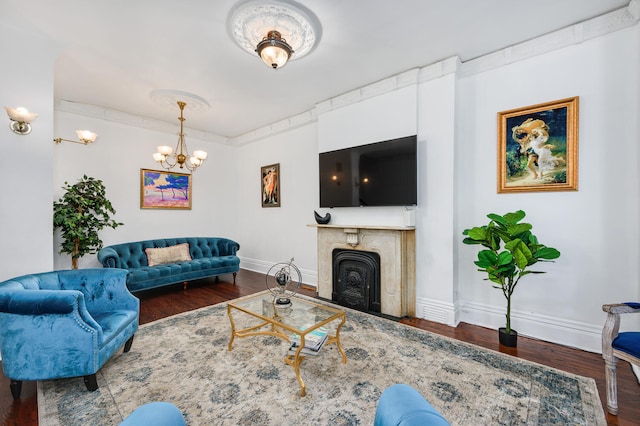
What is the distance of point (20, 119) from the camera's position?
2.48 m

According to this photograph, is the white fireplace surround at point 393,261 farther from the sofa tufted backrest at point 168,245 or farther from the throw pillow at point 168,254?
the throw pillow at point 168,254

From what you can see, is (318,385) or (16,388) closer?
(16,388)

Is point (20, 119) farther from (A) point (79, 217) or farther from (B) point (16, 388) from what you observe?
(B) point (16, 388)

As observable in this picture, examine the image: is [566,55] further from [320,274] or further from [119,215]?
[119,215]

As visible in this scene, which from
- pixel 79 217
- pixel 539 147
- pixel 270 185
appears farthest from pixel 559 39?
Result: pixel 79 217

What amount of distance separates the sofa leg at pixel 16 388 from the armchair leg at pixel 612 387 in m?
3.92

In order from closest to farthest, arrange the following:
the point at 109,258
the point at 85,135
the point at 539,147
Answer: the point at 539,147
the point at 85,135
the point at 109,258

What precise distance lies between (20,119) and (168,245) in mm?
2995

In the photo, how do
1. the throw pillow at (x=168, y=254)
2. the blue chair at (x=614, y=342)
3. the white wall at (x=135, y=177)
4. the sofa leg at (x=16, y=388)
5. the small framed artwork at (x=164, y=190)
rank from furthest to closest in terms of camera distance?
the small framed artwork at (x=164, y=190) < the throw pillow at (x=168, y=254) < the white wall at (x=135, y=177) < the sofa leg at (x=16, y=388) < the blue chair at (x=614, y=342)

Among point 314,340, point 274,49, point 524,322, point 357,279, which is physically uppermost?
point 274,49

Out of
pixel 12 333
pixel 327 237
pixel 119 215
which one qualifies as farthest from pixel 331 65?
pixel 119 215

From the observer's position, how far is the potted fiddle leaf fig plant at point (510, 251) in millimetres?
2443

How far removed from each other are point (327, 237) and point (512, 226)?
2.33m

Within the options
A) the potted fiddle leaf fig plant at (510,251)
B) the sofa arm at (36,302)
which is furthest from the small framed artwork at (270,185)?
the sofa arm at (36,302)
